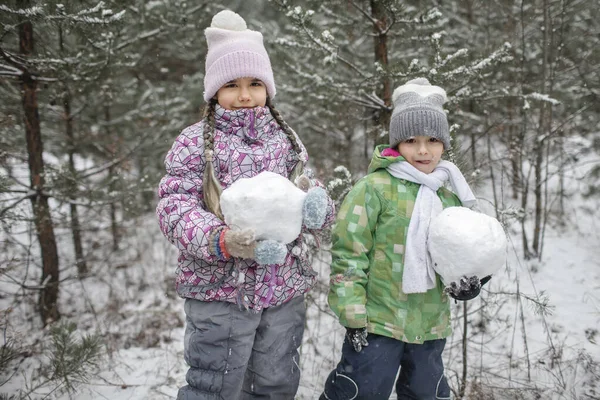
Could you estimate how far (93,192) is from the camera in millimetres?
4672

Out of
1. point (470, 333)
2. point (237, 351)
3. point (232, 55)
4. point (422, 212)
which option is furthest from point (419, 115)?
point (470, 333)

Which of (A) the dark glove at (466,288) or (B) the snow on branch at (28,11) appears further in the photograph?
(B) the snow on branch at (28,11)

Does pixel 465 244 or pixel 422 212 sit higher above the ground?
pixel 422 212

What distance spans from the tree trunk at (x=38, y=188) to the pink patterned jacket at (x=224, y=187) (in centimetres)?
242

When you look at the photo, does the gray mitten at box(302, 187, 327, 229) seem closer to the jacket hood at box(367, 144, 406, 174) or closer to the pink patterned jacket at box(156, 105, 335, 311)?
the pink patterned jacket at box(156, 105, 335, 311)

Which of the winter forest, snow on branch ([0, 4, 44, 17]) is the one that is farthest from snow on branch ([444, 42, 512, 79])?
snow on branch ([0, 4, 44, 17])

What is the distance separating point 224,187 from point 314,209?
20.5 inches

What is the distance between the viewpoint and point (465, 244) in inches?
76.0

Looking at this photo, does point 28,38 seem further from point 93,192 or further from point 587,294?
point 587,294

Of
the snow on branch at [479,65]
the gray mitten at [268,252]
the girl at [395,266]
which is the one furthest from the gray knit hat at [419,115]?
the gray mitten at [268,252]

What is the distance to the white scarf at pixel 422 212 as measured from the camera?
6.95ft

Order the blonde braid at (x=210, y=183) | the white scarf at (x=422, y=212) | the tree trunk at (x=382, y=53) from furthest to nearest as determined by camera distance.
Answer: the tree trunk at (x=382, y=53), the white scarf at (x=422, y=212), the blonde braid at (x=210, y=183)

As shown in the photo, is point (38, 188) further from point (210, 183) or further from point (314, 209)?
point (314, 209)

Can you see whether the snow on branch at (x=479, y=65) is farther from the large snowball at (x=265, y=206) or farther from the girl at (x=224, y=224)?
the large snowball at (x=265, y=206)
